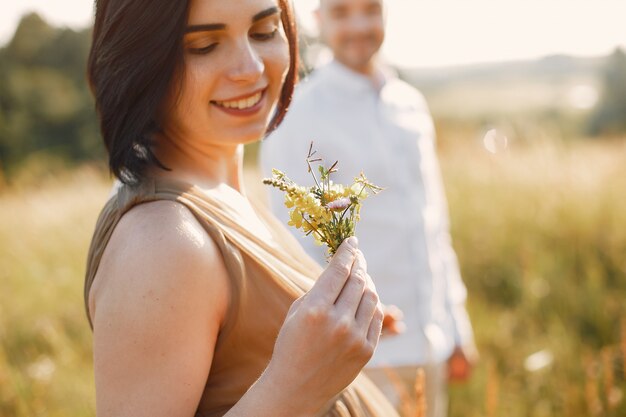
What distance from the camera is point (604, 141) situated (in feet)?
34.1

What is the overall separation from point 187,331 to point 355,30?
2.50m

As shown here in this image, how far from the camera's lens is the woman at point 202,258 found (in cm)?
123

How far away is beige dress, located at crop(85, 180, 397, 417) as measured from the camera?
1.39 meters

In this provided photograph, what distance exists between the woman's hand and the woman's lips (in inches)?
20.3

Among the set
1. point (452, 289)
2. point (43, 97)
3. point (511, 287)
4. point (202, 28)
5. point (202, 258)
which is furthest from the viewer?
point (43, 97)

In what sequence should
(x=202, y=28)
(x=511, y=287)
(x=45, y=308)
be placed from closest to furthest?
1. (x=202, y=28)
2. (x=45, y=308)
3. (x=511, y=287)

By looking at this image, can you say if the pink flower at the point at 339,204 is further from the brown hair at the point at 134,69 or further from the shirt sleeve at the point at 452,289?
the shirt sleeve at the point at 452,289

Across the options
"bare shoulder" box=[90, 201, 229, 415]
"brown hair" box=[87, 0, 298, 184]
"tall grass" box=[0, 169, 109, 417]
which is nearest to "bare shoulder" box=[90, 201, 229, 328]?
"bare shoulder" box=[90, 201, 229, 415]

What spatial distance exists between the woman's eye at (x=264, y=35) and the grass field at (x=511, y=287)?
1.69 metres

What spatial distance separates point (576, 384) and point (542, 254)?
87.7 inches

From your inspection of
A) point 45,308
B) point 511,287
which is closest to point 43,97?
point 45,308

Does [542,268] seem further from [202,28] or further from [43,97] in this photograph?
[43,97]

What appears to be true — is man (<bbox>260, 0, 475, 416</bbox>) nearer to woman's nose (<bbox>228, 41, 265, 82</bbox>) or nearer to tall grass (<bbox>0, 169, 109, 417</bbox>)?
woman's nose (<bbox>228, 41, 265, 82</bbox>)

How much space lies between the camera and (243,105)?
164 centimetres
